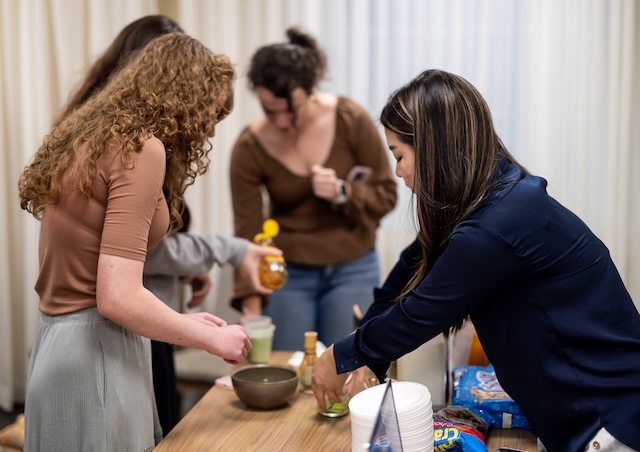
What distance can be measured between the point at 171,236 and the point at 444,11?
6.27 feet

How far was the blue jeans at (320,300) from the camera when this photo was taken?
2.68 m

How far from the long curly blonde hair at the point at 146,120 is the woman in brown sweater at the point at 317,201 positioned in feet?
3.40

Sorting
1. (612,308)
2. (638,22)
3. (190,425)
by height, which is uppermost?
(638,22)

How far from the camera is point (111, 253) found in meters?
1.38

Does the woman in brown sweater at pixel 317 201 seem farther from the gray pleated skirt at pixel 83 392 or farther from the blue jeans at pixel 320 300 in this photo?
the gray pleated skirt at pixel 83 392

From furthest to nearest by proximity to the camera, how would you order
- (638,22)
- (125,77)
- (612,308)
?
(638,22) → (125,77) → (612,308)

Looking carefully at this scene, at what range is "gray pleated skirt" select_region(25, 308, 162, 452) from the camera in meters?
1.48

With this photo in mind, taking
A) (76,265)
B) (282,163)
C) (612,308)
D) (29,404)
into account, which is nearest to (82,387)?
(29,404)

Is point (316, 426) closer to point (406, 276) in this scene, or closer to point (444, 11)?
point (406, 276)

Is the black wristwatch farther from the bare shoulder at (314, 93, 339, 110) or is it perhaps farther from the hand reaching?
the bare shoulder at (314, 93, 339, 110)

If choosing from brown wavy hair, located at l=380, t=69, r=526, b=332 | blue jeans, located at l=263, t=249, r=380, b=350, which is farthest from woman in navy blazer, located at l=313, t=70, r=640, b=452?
blue jeans, located at l=263, t=249, r=380, b=350

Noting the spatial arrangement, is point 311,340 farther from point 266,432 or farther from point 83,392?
point 83,392

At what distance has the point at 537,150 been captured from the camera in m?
3.28

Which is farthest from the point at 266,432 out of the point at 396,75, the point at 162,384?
the point at 396,75
